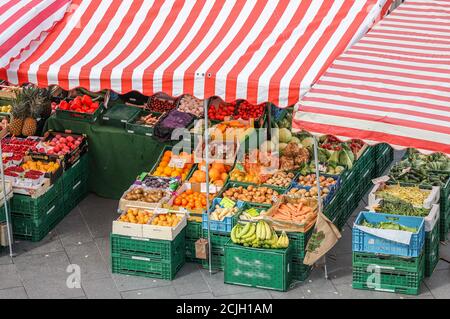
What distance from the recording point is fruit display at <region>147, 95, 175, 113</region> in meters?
15.7

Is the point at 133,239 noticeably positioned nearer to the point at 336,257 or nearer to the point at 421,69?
the point at 336,257

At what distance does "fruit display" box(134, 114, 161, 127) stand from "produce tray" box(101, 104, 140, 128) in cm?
12

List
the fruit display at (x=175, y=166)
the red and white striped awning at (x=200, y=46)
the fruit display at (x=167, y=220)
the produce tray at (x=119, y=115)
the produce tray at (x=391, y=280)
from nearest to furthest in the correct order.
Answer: the red and white striped awning at (x=200, y=46) < the produce tray at (x=391, y=280) < the fruit display at (x=167, y=220) < the fruit display at (x=175, y=166) < the produce tray at (x=119, y=115)

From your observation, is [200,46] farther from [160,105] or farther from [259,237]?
[160,105]

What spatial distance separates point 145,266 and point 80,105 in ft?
11.0

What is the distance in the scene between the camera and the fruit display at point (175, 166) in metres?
14.4

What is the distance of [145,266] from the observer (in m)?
13.2

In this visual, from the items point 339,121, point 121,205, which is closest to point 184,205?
point 121,205

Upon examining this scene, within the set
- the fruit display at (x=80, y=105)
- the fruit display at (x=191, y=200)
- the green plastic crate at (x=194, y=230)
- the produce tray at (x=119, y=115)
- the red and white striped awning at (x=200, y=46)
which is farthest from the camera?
the fruit display at (x=80, y=105)

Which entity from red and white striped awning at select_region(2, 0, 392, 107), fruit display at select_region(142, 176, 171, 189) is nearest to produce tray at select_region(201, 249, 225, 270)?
fruit display at select_region(142, 176, 171, 189)

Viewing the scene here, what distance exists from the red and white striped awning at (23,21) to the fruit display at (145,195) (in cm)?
230

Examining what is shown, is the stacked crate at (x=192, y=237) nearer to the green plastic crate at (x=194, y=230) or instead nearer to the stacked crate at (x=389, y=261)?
the green plastic crate at (x=194, y=230)

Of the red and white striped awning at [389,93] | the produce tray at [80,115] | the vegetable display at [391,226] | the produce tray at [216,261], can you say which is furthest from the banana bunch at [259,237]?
the produce tray at [80,115]

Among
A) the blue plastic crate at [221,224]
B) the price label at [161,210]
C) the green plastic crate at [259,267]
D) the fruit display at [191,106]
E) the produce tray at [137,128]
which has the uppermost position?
the fruit display at [191,106]
